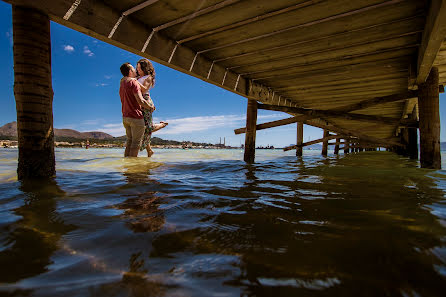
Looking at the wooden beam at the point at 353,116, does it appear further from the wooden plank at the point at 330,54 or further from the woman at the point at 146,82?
the woman at the point at 146,82

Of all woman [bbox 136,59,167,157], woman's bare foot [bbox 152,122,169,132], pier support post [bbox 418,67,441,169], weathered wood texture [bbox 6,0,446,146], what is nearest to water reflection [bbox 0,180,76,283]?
weathered wood texture [bbox 6,0,446,146]

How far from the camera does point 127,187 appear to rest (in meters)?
2.40

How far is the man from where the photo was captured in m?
5.00

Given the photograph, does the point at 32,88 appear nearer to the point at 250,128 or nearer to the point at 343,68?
the point at 250,128

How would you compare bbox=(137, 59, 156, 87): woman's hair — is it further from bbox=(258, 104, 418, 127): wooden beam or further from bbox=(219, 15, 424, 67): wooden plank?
bbox=(258, 104, 418, 127): wooden beam

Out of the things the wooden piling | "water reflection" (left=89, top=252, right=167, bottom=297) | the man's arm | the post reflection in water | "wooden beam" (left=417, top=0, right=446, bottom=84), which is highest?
"wooden beam" (left=417, top=0, right=446, bottom=84)

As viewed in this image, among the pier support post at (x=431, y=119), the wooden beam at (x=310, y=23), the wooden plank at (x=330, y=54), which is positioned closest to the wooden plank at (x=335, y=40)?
the wooden plank at (x=330, y=54)

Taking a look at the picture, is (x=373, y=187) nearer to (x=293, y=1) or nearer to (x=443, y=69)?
(x=293, y=1)

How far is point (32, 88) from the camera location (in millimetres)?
2498

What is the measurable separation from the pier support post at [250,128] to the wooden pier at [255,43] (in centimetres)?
56

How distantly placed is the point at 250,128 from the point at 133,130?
3.45 meters

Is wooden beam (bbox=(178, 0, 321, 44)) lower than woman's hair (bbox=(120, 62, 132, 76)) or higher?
higher

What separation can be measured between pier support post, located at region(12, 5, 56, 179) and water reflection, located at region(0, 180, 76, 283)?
1.00 meters

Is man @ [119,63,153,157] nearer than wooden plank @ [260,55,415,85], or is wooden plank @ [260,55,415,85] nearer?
wooden plank @ [260,55,415,85]
